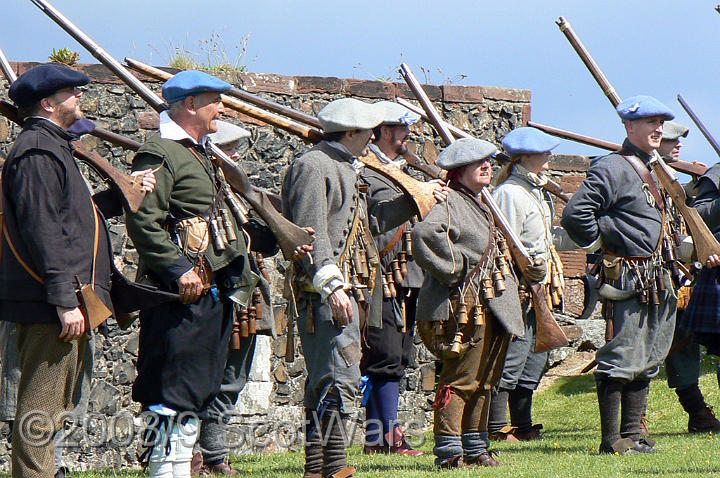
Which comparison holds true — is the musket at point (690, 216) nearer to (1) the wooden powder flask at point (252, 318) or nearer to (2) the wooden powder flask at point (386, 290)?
(2) the wooden powder flask at point (386, 290)

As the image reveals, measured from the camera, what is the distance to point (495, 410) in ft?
26.1

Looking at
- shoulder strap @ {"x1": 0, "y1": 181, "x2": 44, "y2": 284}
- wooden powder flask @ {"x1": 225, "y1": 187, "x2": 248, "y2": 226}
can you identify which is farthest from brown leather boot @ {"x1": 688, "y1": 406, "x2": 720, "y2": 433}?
shoulder strap @ {"x1": 0, "y1": 181, "x2": 44, "y2": 284}

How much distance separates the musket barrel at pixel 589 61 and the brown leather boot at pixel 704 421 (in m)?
2.46

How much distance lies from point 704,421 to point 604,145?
2.59 m

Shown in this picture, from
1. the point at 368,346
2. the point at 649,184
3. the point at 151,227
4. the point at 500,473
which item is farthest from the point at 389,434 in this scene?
the point at 151,227

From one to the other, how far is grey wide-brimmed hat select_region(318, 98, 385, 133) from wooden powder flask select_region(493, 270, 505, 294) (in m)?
1.21

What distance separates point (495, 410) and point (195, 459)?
8.07 ft

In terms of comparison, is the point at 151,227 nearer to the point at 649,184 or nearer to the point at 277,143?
the point at 649,184

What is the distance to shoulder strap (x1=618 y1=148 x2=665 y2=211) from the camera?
6957 millimetres

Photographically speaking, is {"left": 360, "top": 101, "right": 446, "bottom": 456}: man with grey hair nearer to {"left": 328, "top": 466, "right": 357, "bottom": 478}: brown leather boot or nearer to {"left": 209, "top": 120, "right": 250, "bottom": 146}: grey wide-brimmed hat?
{"left": 209, "top": 120, "right": 250, "bottom": 146}: grey wide-brimmed hat

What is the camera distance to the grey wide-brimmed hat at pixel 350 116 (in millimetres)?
5719

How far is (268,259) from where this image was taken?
29.0 feet

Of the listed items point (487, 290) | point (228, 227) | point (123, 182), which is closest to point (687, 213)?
point (487, 290)

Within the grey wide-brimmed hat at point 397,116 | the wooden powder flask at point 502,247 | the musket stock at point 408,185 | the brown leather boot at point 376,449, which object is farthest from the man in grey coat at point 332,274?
the brown leather boot at point 376,449
